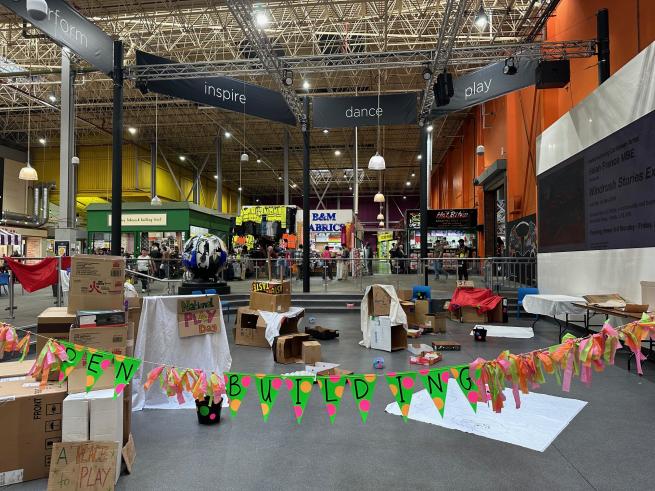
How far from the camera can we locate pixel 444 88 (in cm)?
1033

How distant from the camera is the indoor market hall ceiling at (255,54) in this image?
42.8 ft

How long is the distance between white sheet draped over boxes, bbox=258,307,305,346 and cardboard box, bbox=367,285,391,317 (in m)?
1.29

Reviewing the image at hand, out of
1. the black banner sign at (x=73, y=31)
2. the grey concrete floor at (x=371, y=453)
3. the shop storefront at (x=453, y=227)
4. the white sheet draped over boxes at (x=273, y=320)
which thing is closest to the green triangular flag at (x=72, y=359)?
the grey concrete floor at (x=371, y=453)

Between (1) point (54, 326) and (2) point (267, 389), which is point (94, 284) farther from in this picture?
(2) point (267, 389)

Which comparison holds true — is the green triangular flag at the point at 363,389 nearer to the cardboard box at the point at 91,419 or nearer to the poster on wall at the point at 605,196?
the cardboard box at the point at 91,419

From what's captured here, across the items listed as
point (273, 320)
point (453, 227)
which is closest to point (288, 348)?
point (273, 320)

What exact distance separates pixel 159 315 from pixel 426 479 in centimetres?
306

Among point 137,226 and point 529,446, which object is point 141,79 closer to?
point 137,226

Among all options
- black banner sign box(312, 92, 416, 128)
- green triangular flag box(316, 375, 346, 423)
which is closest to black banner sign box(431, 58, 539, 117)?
black banner sign box(312, 92, 416, 128)

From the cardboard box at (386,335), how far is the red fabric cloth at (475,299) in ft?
10.8

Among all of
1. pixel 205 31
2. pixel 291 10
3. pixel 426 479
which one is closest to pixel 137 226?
pixel 205 31

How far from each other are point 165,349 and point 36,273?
550 cm

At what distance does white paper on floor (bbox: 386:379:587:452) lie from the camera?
3.46 metres

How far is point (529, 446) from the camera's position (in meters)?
3.28
